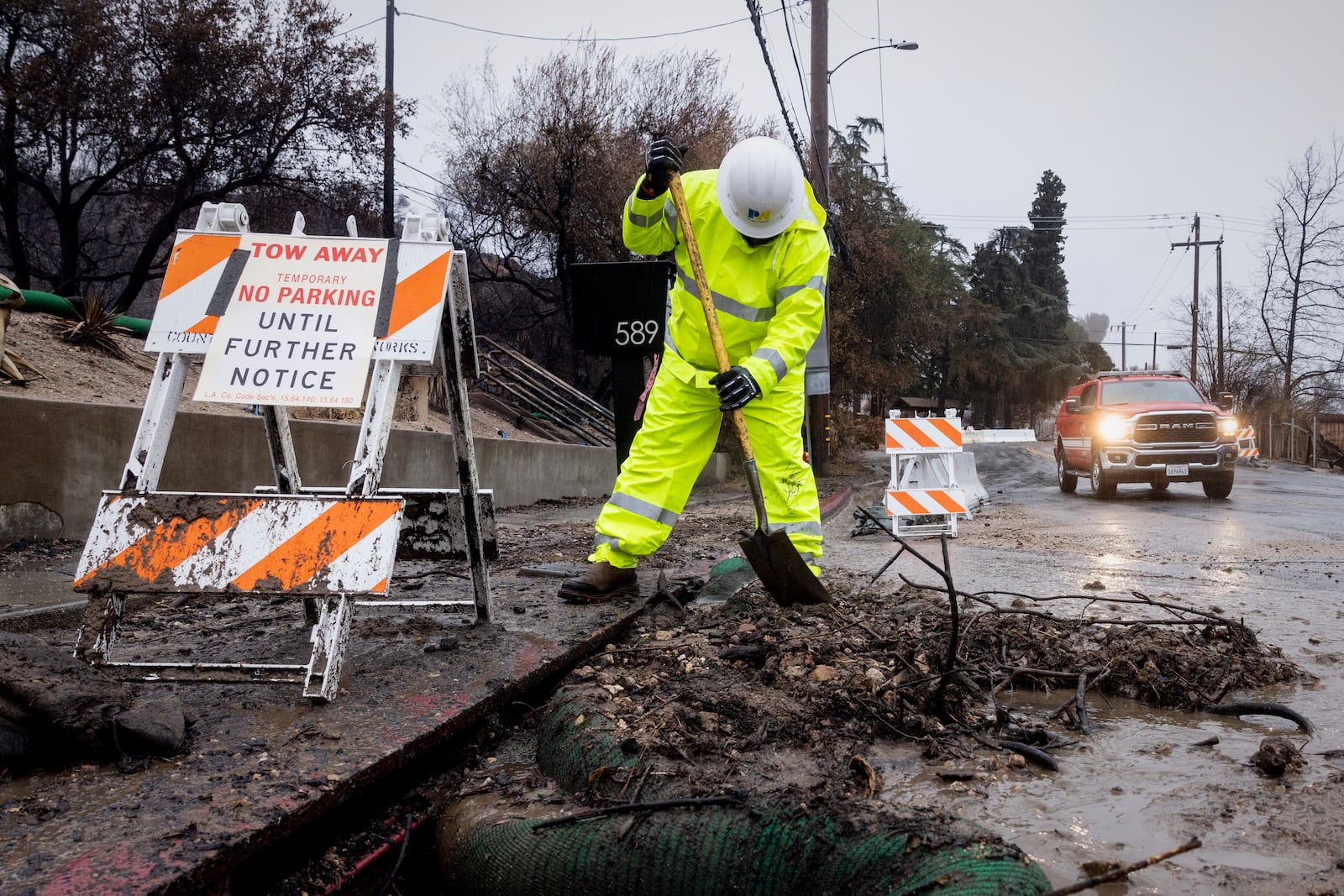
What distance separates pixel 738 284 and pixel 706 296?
0.69 ft

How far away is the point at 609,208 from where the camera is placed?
64.7 feet

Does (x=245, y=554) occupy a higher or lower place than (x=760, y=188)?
lower

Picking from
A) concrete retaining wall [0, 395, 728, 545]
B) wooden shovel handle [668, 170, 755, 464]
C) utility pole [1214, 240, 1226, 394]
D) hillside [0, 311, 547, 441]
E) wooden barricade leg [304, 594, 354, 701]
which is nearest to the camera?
wooden barricade leg [304, 594, 354, 701]

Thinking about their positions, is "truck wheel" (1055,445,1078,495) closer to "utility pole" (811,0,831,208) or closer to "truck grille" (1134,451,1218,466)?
"truck grille" (1134,451,1218,466)

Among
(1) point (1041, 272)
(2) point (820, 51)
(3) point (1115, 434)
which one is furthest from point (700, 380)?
(1) point (1041, 272)

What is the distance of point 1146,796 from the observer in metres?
2.19

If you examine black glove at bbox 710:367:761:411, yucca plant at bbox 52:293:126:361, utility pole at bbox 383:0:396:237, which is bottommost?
black glove at bbox 710:367:761:411

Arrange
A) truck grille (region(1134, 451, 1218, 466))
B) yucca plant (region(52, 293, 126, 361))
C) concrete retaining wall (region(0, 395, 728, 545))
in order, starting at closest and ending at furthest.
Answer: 1. concrete retaining wall (region(0, 395, 728, 545))
2. yucca plant (region(52, 293, 126, 361))
3. truck grille (region(1134, 451, 1218, 466))

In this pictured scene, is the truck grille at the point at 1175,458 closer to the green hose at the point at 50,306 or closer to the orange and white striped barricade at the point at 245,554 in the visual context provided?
the green hose at the point at 50,306

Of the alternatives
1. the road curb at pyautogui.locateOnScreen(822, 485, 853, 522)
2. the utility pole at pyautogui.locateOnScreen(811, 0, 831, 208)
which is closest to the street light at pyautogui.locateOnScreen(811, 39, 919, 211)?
the utility pole at pyautogui.locateOnScreen(811, 0, 831, 208)

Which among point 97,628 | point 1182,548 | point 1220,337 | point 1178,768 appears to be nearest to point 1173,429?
point 1182,548

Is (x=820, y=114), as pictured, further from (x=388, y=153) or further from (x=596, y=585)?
(x=596, y=585)

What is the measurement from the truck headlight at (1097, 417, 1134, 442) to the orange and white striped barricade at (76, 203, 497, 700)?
12047mm

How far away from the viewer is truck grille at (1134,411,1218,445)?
13062 mm
